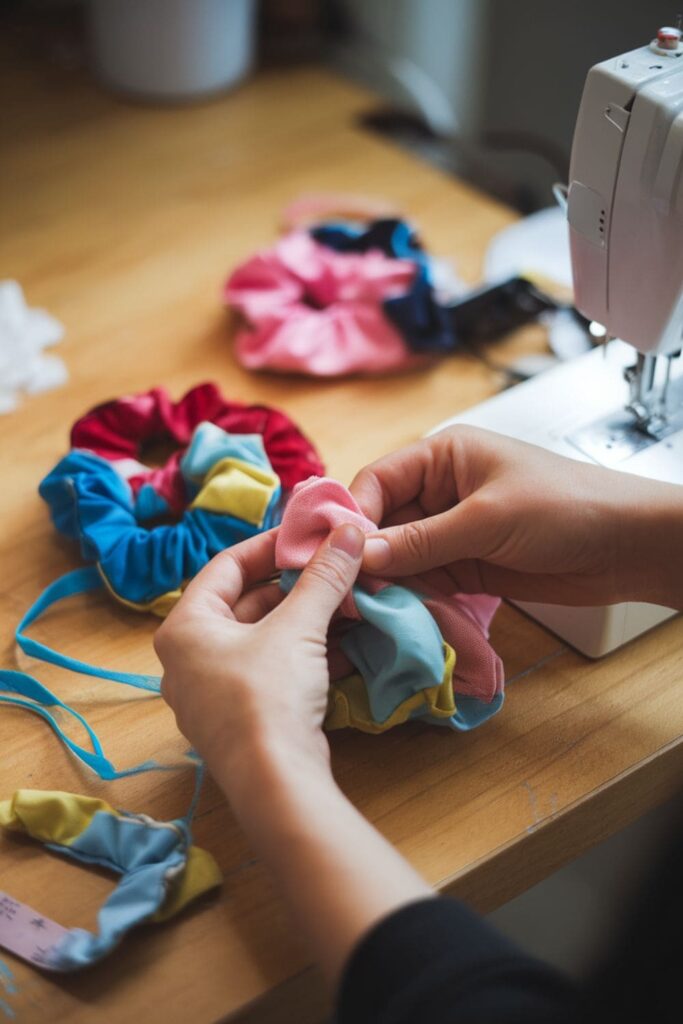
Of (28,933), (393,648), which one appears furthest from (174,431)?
(28,933)

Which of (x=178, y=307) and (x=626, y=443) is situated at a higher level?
(x=626, y=443)

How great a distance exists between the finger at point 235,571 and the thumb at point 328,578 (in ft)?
0.23

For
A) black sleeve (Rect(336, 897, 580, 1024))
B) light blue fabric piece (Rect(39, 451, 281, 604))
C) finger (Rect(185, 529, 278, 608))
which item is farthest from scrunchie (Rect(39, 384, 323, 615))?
black sleeve (Rect(336, 897, 580, 1024))

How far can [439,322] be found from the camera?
1.35m

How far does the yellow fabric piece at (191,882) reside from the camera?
80cm

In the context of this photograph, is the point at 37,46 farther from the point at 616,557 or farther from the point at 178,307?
the point at 616,557

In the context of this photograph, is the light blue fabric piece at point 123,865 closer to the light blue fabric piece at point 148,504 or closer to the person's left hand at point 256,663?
the person's left hand at point 256,663

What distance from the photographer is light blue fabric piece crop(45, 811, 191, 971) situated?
30.2 inches

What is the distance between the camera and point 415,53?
2162 millimetres

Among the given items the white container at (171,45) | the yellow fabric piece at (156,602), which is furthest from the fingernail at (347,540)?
the white container at (171,45)

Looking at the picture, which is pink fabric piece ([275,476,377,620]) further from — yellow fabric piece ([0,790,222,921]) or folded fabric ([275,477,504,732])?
yellow fabric piece ([0,790,222,921])

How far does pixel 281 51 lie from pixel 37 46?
17.9 inches

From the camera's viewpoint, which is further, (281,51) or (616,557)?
(281,51)

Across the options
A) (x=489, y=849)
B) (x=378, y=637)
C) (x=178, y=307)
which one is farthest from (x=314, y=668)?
(x=178, y=307)
